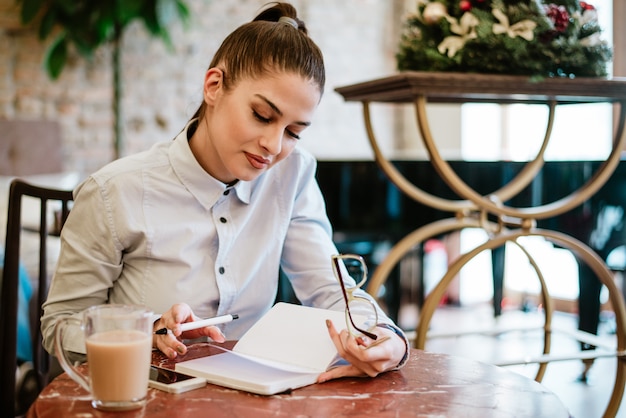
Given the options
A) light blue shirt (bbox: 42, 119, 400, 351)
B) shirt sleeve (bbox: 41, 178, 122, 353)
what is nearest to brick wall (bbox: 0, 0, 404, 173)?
light blue shirt (bbox: 42, 119, 400, 351)

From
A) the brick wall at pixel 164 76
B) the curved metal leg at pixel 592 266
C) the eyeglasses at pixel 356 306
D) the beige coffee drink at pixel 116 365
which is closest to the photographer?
the beige coffee drink at pixel 116 365

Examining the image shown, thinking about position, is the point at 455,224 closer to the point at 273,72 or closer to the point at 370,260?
the point at 273,72

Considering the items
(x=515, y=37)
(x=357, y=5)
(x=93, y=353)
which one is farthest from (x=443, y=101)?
(x=357, y=5)

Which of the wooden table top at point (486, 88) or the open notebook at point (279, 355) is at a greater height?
the wooden table top at point (486, 88)

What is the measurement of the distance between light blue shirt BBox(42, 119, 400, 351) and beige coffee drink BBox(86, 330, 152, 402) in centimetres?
42

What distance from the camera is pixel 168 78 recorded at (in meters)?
5.52

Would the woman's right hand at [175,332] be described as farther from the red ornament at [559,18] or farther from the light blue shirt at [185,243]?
the red ornament at [559,18]

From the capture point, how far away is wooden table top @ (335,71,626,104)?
2.12 meters

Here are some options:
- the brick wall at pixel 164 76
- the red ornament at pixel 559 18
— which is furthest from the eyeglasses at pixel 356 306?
the brick wall at pixel 164 76

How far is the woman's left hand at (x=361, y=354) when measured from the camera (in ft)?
3.62

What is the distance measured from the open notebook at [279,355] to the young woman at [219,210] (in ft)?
0.25

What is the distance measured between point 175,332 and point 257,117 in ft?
1.34

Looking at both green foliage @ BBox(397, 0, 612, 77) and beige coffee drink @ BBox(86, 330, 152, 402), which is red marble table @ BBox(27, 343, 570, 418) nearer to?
beige coffee drink @ BBox(86, 330, 152, 402)

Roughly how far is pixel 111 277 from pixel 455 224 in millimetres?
1308
